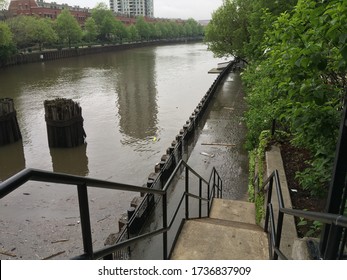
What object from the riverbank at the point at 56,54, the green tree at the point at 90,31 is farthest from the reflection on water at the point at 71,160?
the green tree at the point at 90,31

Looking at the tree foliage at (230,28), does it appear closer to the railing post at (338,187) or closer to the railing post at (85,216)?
the railing post at (338,187)

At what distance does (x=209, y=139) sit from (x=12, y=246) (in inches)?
330

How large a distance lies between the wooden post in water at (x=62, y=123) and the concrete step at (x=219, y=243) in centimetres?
1049

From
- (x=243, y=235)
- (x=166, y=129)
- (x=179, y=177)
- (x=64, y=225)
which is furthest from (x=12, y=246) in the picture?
(x=166, y=129)

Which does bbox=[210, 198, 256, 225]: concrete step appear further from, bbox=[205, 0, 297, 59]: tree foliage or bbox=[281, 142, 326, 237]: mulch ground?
bbox=[205, 0, 297, 59]: tree foliage

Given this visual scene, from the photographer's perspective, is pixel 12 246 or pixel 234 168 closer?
pixel 12 246

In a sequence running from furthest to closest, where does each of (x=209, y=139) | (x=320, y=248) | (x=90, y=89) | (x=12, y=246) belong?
(x=90, y=89)
(x=209, y=139)
(x=12, y=246)
(x=320, y=248)

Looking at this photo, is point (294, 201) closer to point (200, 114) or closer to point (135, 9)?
point (200, 114)

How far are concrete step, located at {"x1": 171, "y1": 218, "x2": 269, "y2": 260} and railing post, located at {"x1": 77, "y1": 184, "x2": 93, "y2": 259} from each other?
2211 millimetres

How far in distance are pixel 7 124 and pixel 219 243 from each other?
13.2 metres

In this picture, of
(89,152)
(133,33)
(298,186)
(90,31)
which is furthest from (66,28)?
(298,186)

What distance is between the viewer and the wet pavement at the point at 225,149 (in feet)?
31.5

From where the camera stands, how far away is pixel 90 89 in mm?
28547

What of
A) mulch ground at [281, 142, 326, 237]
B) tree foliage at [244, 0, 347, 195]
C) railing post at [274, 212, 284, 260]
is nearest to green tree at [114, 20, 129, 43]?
mulch ground at [281, 142, 326, 237]
